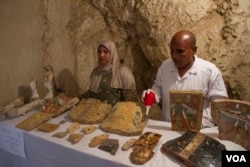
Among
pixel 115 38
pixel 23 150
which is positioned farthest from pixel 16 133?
pixel 115 38

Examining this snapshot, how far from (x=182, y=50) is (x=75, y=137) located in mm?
975

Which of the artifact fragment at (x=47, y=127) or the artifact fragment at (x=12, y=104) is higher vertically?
the artifact fragment at (x=12, y=104)

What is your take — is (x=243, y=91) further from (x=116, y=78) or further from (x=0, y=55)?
(x=0, y=55)

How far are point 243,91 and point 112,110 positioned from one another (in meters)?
1.44

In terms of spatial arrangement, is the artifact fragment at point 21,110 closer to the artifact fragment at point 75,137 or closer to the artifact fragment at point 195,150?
the artifact fragment at point 75,137

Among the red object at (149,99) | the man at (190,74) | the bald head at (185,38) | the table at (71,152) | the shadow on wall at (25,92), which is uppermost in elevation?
the bald head at (185,38)

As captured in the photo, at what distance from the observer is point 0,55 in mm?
2496

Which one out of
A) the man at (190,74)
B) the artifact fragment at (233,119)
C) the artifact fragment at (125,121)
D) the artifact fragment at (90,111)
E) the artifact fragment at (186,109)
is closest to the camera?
the artifact fragment at (233,119)

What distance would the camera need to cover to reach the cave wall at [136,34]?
8.77 ft

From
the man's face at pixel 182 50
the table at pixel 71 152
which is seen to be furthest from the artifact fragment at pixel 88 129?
the man's face at pixel 182 50

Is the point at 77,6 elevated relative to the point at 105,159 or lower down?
elevated

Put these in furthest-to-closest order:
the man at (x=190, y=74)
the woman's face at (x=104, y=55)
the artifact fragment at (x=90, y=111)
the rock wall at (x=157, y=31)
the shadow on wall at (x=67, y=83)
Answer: the shadow on wall at (x=67, y=83) → the rock wall at (x=157, y=31) → the woman's face at (x=104, y=55) → the artifact fragment at (x=90, y=111) → the man at (x=190, y=74)

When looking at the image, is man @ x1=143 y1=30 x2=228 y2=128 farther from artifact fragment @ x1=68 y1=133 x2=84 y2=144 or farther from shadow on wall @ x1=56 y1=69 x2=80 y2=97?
shadow on wall @ x1=56 y1=69 x2=80 y2=97

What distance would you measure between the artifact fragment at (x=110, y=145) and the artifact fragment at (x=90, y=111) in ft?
1.07
